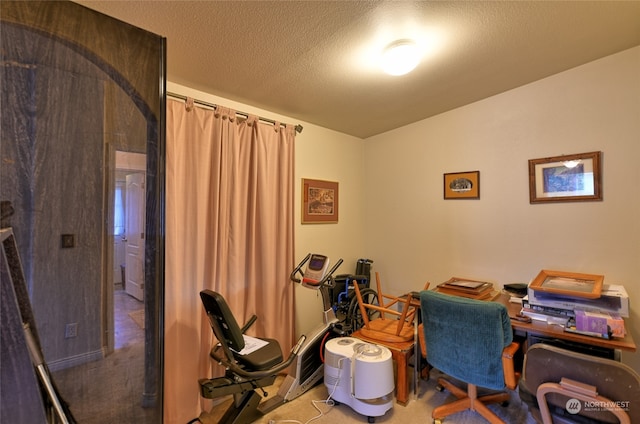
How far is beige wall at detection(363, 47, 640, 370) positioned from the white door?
2660 millimetres

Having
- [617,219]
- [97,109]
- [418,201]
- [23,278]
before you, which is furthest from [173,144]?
[617,219]

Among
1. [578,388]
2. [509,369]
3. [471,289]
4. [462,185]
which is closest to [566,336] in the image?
[509,369]

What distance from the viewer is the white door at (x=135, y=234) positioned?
1.13 metres

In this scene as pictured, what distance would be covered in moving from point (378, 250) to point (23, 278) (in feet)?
10.1

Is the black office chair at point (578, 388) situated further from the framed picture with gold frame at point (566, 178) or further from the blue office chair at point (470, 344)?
the framed picture with gold frame at point (566, 178)

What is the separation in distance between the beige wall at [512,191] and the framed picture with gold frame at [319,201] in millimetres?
588

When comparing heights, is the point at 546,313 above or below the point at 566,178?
below

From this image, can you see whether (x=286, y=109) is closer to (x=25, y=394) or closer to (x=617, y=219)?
(x=25, y=394)

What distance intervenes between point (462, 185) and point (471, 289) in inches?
39.7

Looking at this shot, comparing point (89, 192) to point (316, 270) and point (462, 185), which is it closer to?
point (316, 270)

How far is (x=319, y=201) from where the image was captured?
3.12 m

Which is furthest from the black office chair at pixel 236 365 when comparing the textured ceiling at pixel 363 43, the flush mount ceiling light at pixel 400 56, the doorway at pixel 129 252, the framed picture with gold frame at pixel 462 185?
the framed picture with gold frame at pixel 462 185

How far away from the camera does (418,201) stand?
10.3 feet

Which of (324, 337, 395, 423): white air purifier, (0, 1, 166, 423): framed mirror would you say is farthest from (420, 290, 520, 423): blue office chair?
(0, 1, 166, 423): framed mirror
